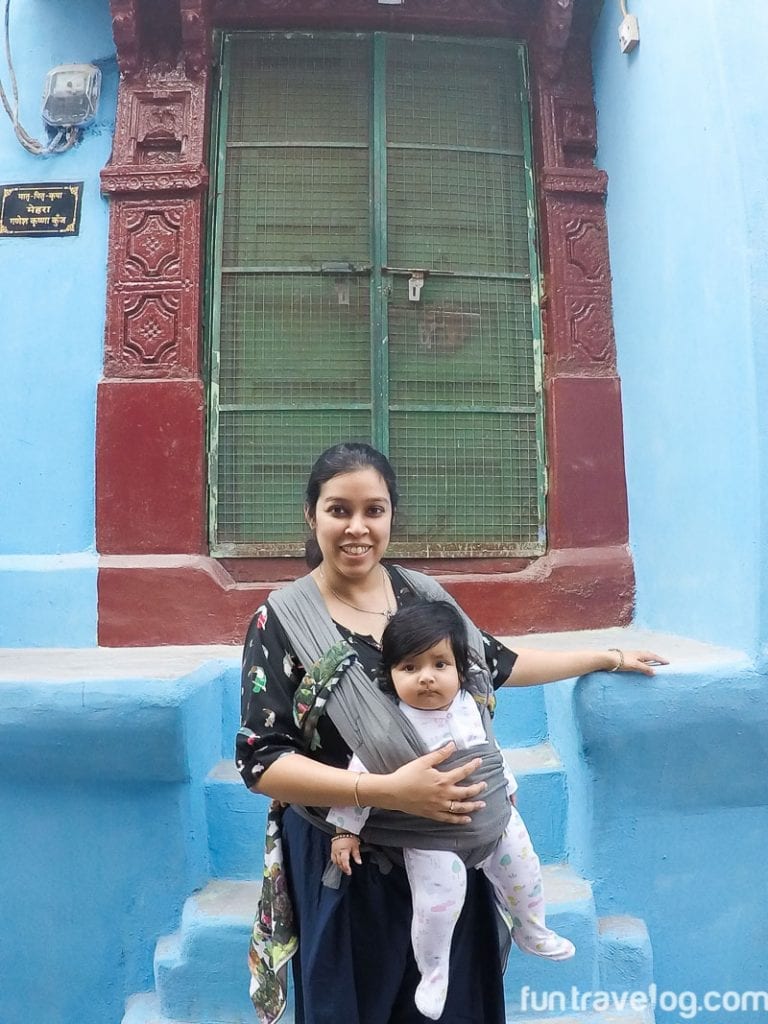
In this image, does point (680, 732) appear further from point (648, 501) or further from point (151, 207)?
point (151, 207)

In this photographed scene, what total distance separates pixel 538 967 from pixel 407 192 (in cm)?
281

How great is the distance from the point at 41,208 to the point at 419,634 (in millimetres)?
2689

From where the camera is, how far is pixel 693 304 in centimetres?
262

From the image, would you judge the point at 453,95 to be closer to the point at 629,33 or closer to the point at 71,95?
the point at 629,33

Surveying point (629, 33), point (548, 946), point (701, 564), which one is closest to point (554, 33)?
point (629, 33)

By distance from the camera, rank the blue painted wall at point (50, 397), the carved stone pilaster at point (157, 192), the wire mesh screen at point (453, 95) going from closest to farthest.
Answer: the blue painted wall at point (50, 397) < the carved stone pilaster at point (157, 192) < the wire mesh screen at point (453, 95)

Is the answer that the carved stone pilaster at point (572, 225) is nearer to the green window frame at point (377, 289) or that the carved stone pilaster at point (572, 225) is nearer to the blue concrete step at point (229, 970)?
the green window frame at point (377, 289)

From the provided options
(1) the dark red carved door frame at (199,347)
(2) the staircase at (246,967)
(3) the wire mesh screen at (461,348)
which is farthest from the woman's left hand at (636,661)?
(3) the wire mesh screen at (461,348)

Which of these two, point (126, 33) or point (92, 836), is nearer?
point (92, 836)

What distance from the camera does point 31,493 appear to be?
9.95ft

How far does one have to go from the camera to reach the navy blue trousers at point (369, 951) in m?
1.43

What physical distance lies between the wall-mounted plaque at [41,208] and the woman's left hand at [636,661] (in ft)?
8.57

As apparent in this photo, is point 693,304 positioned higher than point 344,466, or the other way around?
point 693,304

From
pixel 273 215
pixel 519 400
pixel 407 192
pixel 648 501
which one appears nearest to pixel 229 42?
pixel 273 215
